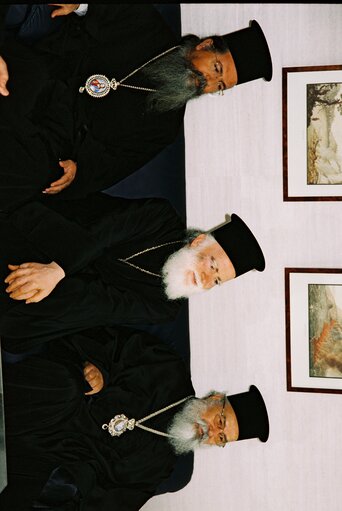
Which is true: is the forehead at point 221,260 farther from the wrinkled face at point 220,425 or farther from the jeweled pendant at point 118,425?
the jeweled pendant at point 118,425

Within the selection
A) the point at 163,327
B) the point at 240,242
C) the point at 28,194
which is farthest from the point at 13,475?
the point at 240,242

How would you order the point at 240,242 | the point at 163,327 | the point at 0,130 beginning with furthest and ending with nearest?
the point at 163,327
the point at 240,242
the point at 0,130

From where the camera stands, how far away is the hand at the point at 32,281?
6.33 feet

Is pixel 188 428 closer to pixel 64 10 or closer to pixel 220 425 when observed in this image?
pixel 220 425

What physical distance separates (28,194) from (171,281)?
525 mm

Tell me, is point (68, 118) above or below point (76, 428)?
above

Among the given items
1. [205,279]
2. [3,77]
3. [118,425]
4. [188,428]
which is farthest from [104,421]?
[3,77]

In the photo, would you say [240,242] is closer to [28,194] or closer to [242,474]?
[28,194]

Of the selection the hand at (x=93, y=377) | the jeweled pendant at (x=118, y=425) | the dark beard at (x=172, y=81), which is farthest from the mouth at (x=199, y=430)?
the dark beard at (x=172, y=81)

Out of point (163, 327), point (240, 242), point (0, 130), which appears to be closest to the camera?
point (0, 130)

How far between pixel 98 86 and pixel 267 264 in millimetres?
808

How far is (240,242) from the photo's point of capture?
6.75 feet

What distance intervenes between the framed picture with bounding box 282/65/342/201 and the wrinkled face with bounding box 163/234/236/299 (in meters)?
0.33

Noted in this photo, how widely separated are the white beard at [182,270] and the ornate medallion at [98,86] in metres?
0.55
